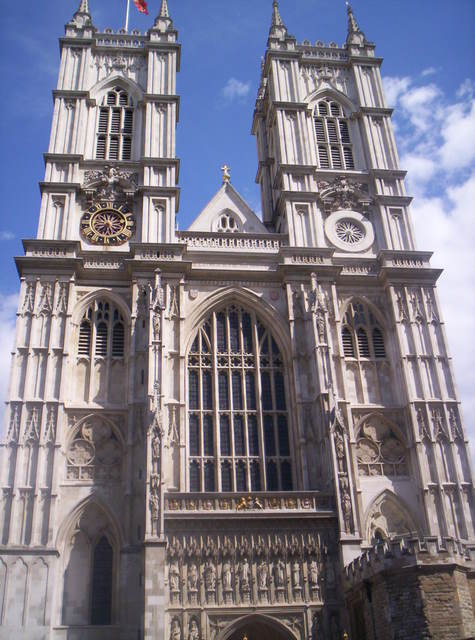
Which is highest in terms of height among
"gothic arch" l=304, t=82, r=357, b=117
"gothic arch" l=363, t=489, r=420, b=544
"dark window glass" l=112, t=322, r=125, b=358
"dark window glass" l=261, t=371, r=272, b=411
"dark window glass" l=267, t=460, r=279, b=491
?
"gothic arch" l=304, t=82, r=357, b=117

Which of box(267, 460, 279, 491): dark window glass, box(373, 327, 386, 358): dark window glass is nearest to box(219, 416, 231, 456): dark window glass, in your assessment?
box(267, 460, 279, 491): dark window glass

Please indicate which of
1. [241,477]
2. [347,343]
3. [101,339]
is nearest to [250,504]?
[241,477]

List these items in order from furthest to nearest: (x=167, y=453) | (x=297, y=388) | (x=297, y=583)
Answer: (x=297, y=388) → (x=167, y=453) → (x=297, y=583)

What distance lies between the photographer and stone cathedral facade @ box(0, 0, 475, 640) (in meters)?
22.8

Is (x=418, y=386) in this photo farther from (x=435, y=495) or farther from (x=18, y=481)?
(x=18, y=481)

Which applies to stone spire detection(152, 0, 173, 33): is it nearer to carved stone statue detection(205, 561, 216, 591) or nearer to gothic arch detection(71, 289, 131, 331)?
gothic arch detection(71, 289, 131, 331)

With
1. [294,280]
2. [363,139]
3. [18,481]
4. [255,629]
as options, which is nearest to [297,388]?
[294,280]

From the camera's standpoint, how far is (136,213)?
105 feet

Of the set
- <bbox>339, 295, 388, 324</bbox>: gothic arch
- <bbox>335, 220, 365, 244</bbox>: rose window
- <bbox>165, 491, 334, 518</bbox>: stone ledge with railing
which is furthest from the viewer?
<bbox>335, 220, 365, 244</bbox>: rose window

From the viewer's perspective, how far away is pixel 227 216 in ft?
109

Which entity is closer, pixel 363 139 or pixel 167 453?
pixel 167 453

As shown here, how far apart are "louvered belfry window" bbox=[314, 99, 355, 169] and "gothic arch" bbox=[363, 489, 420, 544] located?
16265mm

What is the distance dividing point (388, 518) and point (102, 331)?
13106 mm

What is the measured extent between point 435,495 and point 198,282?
12.5 m
